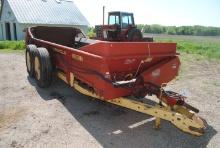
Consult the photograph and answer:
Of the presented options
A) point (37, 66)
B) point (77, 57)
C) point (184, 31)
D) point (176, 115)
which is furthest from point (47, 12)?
point (184, 31)

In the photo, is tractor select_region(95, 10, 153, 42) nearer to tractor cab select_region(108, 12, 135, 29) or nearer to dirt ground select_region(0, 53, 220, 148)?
tractor cab select_region(108, 12, 135, 29)

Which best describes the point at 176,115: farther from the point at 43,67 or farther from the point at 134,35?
the point at 134,35

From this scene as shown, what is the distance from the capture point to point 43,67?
21.2 ft

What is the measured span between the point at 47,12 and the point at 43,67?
894 inches

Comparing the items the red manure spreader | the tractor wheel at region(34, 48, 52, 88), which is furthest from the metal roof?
the red manure spreader

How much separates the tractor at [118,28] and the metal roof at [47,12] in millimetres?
14631

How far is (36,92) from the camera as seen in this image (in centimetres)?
668

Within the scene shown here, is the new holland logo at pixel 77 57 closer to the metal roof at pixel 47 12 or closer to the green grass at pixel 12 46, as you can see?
the green grass at pixel 12 46

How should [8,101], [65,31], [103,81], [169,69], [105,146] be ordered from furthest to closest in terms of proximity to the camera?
[65,31] < [8,101] < [169,69] < [103,81] < [105,146]

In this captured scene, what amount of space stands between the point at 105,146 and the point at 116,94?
0.92 meters

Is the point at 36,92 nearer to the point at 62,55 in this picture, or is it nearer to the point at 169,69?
the point at 62,55

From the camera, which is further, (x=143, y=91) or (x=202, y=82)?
(x=202, y=82)

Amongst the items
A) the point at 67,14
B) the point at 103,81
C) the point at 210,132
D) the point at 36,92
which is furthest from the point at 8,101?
the point at 67,14

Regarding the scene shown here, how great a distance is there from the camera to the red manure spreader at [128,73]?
4449 millimetres
